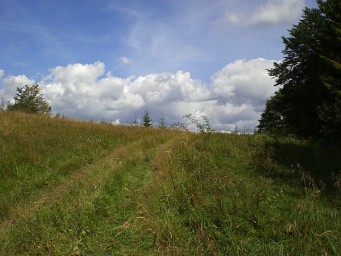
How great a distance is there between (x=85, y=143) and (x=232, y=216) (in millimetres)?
9540

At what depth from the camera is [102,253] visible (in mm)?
5605

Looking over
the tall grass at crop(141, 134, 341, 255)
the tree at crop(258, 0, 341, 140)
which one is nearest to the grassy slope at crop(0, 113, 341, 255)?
the tall grass at crop(141, 134, 341, 255)

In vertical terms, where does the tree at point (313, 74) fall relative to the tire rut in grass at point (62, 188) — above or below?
above

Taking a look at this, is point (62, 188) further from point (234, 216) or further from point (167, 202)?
point (234, 216)

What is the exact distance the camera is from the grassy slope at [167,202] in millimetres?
5703

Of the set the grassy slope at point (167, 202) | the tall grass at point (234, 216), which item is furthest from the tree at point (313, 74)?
the tall grass at point (234, 216)

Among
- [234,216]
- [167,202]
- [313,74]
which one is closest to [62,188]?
[167,202]

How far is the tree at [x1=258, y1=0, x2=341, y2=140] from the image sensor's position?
2183 centimetres

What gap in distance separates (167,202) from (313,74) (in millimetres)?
23099

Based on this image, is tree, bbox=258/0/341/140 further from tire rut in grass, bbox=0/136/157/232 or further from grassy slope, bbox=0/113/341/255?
tire rut in grass, bbox=0/136/157/232

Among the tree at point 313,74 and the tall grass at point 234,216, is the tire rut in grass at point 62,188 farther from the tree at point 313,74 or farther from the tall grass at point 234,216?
the tree at point 313,74

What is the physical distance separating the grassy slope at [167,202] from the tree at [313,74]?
379 inches

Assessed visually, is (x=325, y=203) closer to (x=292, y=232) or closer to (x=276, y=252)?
(x=292, y=232)

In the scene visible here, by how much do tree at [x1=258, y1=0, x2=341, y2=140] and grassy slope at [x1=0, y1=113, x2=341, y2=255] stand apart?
31.5 feet
